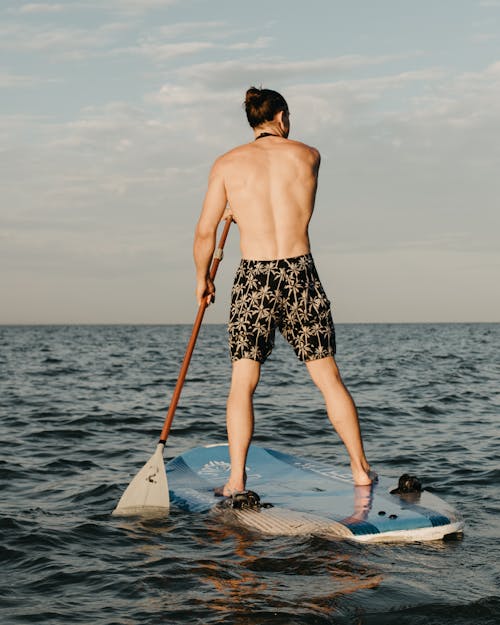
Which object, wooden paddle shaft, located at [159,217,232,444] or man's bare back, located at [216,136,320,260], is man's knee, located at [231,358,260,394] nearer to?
wooden paddle shaft, located at [159,217,232,444]

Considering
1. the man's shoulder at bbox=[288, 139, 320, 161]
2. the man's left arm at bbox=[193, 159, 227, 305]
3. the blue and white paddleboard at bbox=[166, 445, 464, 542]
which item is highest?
the man's shoulder at bbox=[288, 139, 320, 161]

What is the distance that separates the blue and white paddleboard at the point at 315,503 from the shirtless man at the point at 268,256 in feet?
1.34

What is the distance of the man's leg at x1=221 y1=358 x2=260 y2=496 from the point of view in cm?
505

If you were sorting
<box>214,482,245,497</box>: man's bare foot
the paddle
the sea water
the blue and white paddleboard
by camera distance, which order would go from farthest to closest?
the paddle → <box>214,482,245,497</box>: man's bare foot → the blue and white paddleboard → the sea water

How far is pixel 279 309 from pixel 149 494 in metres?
1.60

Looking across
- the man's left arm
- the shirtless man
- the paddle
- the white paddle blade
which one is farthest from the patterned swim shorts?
the white paddle blade

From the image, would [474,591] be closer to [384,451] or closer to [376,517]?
[376,517]

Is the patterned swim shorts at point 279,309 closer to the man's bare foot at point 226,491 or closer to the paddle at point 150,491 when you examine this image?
the paddle at point 150,491

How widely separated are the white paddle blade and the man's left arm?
137cm

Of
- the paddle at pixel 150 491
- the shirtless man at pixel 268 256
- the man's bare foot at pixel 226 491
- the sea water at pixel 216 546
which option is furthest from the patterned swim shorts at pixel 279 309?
the sea water at pixel 216 546

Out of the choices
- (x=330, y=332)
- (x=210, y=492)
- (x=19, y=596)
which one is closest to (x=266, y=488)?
(x=210, y=492)

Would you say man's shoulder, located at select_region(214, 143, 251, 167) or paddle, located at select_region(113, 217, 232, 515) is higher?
man's shoulder, located at select_region(214, 143, 251, 167)

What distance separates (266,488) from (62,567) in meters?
1.69

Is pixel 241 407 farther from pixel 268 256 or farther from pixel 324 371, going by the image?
pixel 268 256
